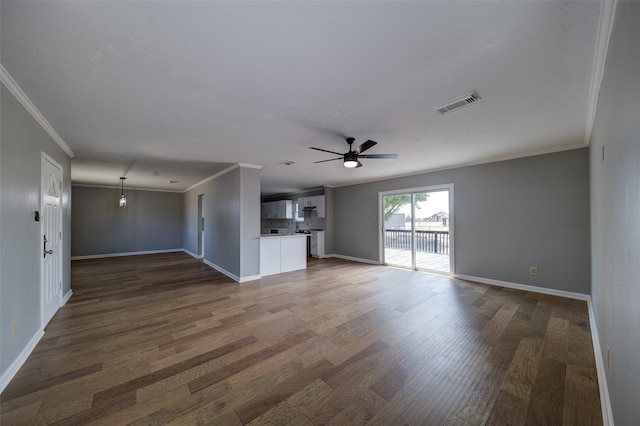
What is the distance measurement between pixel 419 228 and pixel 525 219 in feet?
6.71

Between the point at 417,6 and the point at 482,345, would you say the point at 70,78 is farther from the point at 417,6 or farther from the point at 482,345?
the point at 482,345

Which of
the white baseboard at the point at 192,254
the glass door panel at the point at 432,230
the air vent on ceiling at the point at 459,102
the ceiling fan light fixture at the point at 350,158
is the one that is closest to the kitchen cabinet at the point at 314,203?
the glass door panel at the point at 432,230

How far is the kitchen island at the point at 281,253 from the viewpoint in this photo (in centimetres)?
543

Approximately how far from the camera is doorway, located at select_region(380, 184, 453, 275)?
5406mm

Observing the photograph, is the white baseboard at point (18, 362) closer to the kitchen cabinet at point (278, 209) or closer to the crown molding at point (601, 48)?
the crown molding at point (601, 48)

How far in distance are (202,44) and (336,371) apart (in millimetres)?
2723

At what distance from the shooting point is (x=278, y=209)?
967 centimetres

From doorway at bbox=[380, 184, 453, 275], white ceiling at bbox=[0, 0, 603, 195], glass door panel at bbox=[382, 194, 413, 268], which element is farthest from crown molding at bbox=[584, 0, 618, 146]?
glass door panel at bbox=[382, 194, 413, 268]

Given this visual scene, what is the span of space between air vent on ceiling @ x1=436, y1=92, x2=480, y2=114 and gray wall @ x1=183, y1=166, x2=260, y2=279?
3.82 meters

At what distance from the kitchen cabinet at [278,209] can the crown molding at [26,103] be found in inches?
251

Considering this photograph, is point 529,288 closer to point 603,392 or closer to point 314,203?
point 603,392

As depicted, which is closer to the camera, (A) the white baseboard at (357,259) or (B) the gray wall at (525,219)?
(B) the gray wall at (525,219)

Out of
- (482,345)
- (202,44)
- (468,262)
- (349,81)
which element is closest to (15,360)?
(202,44)

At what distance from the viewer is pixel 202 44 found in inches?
60.1
